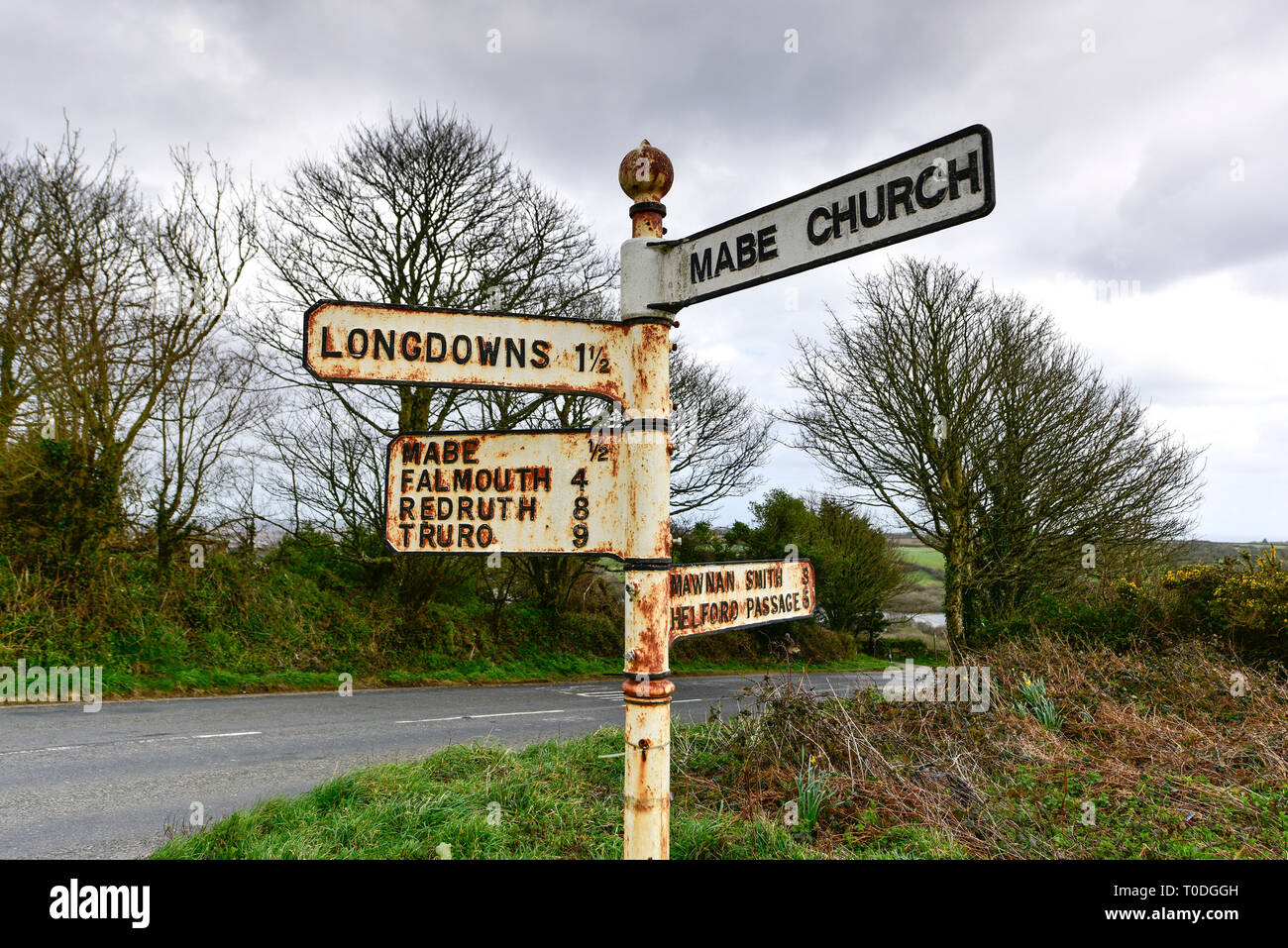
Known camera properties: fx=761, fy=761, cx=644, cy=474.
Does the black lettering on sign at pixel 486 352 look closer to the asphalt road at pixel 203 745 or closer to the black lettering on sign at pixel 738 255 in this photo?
the black lettering on sign at pixel 738 255

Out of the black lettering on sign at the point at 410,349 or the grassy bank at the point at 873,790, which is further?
the grassy bank at the point at 873,790

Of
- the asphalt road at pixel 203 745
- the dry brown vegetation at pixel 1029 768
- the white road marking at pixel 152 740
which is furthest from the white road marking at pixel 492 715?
the dry brown vegetation at pixel 1029 768

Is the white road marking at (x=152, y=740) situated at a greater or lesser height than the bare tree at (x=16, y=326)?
lesser

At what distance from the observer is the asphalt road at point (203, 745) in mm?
5212

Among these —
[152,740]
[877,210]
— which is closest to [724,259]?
[877,210]

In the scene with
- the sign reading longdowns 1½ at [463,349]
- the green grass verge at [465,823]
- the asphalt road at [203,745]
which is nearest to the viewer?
the sign reading longdowns 1½ at [463,349]

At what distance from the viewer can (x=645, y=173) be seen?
91.4 inches

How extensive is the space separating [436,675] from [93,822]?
939cm

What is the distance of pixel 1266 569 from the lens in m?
9.20

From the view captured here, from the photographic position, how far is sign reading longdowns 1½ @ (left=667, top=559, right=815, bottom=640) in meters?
2.23

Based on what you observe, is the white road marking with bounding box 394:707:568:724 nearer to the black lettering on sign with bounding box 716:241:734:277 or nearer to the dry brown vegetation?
the dry brown vegetation

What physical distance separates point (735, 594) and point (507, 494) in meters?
0.79

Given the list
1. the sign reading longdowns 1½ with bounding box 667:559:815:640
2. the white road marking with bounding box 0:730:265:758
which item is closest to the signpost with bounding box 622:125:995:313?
the sign reading longdowns 1½ with bounding box 667:559:815:640
